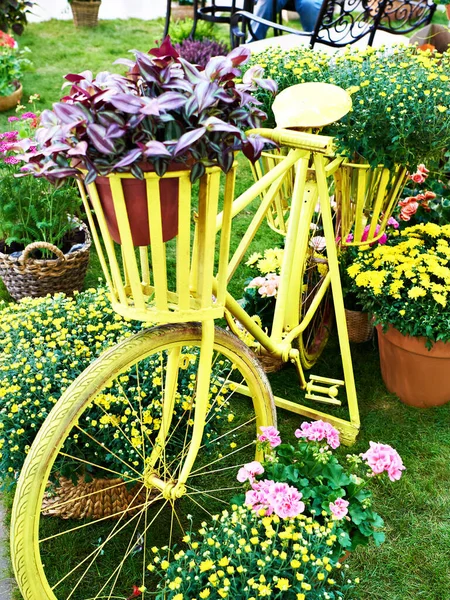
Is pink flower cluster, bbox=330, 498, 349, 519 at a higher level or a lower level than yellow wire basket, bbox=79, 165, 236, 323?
lower

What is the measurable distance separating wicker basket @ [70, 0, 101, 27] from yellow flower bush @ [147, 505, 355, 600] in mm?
8313

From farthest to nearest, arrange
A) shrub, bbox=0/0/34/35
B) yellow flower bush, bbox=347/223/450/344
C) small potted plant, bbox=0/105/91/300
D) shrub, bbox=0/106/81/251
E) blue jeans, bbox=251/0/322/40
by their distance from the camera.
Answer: blue jeans, bbox=251/0/322/40, shrub, bbox=0/0/34/35, shrub, bbox=0/106/81/251, small potted plant, bbox=0/105/91/300, yellow flower bush, bbox=347/223/450/344

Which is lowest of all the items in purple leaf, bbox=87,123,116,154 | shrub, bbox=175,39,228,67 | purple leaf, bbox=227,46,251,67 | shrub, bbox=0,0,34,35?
shrub, bbox=175,39,228,67

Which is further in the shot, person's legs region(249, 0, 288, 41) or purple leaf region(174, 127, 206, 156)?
person's legs region(249, 0, 288, 41)

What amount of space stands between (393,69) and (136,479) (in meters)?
1.70

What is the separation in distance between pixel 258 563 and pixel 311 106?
4.49 ft

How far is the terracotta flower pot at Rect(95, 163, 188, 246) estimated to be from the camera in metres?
1.24

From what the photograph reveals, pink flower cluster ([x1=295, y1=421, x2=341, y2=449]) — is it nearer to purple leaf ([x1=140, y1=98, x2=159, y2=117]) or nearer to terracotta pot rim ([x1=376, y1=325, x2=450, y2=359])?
terracotta pot rim ([x1=376, y1=325, x2=450, y2=359])

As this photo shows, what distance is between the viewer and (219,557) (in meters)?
1.63

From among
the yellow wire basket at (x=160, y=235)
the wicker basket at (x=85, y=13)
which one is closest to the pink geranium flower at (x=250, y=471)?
the yellow wire basket at (x=160, y=235)

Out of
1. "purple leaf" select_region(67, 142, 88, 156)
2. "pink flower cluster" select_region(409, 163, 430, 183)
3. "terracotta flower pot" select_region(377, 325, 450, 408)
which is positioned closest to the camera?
"purple leaf" select_region(67, 142, 88, 156)

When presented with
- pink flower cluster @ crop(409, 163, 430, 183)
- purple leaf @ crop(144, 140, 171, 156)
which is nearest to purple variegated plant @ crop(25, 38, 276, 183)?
purple leaf @ crop(144, 140, 171, 156)

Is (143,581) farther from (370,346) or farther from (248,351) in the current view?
(370,346)

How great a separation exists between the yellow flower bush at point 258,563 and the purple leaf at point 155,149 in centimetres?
101
